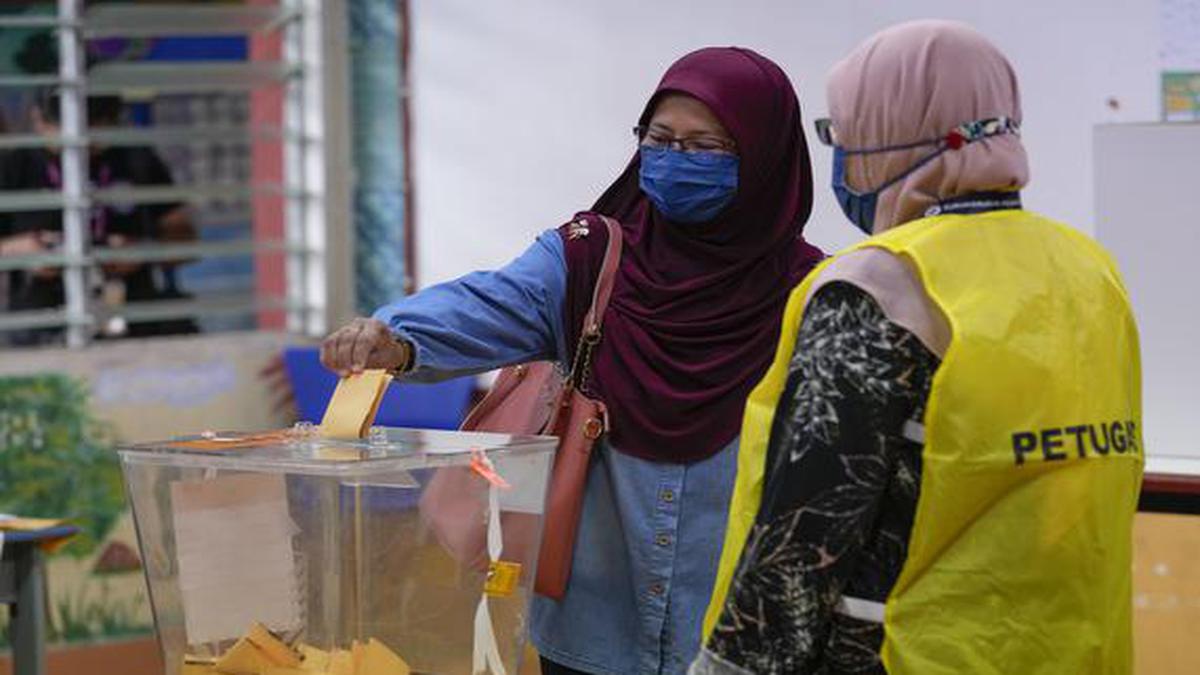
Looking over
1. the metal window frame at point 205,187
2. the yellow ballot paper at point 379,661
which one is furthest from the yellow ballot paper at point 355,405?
the metal window frame at point 205,187

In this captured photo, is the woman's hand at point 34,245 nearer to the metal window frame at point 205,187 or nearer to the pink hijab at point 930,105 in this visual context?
the metal window frame at point 205,187

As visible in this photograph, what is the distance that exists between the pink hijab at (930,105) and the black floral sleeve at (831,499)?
0.16 m

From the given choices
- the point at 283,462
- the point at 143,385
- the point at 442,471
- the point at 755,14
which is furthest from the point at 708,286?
the point at 143,385

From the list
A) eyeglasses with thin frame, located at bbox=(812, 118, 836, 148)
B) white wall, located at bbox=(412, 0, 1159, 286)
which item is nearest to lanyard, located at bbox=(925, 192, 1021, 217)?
eyeglasses with thin frame, located at bbox=(812, 118, 836, 148)

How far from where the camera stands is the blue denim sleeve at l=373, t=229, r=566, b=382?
7.37 feet

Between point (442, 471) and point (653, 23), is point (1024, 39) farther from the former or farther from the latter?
point (442, 471)

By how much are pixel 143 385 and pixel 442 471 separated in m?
3.18

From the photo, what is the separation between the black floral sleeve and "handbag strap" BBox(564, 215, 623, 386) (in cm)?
75

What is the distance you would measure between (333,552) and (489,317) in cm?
56

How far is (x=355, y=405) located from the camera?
2.03m

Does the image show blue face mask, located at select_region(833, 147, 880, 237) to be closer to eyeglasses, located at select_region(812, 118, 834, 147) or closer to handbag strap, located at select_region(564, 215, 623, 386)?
eyeglasses, located at select_region(812, 118, 834, 147)

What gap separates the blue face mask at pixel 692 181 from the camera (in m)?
2.27

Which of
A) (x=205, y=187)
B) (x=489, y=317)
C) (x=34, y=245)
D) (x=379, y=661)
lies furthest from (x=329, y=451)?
(x=205, y=187)

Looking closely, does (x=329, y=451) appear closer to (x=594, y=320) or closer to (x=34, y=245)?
(x=594, y=320)
